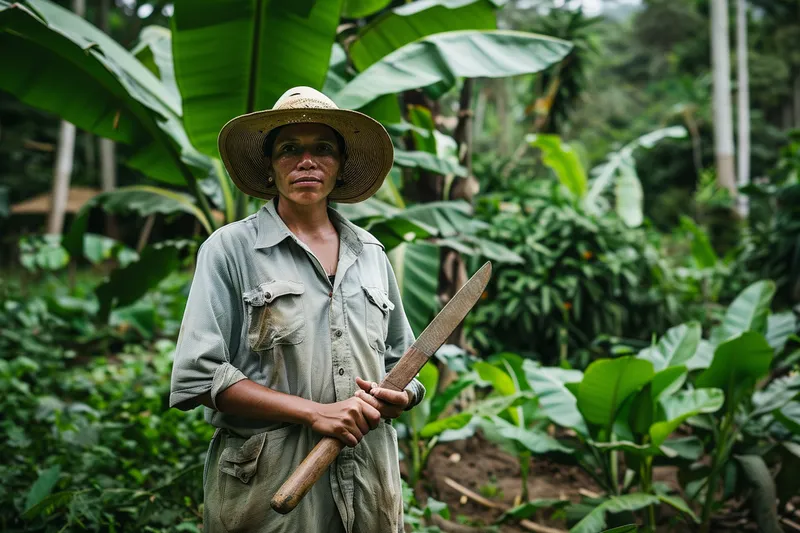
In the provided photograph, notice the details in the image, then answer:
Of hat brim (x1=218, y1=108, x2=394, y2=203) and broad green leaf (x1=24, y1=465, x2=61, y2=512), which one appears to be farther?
broad green leaf (x1=24, y1=465, x2=61, y2=512)

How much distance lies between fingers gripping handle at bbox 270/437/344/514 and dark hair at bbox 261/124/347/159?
80 cm

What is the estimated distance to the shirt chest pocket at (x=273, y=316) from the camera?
5.40 ft

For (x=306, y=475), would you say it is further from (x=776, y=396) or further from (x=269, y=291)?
(x=776, y=396)

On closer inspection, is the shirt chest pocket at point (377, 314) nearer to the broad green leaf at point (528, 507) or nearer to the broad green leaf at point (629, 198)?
the broad green leaf at point (528, 507)

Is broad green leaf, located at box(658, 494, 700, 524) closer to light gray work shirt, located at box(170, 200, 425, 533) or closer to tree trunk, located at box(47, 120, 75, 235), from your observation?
light gray work shirt, located at box(170, 200, 425, 533)

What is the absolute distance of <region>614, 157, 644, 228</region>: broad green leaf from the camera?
7.15 metres

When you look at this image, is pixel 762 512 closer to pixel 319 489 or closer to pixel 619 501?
pixel 619 501

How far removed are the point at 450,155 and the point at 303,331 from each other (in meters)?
3.13

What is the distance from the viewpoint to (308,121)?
1.73 meters

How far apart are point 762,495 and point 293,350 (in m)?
2.60

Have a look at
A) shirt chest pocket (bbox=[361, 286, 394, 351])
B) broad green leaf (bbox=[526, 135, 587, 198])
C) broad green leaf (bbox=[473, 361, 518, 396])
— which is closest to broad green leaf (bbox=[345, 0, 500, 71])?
broad green leaf (bbox=[473, 361, 518, 396])

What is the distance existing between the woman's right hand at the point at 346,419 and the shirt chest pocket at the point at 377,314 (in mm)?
233

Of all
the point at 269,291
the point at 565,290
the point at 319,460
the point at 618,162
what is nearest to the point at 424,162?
the point at 269,291

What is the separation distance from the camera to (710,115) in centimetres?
2048
